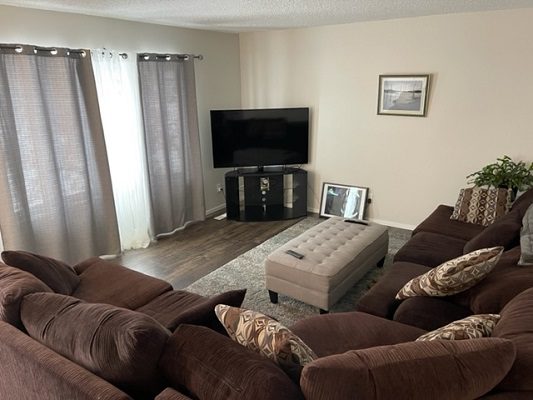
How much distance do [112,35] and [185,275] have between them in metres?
2.43

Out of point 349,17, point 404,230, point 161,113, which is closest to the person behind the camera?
point 349,17

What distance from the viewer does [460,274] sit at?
205 centimetres

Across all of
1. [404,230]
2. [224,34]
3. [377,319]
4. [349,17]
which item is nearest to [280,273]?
[377,319]

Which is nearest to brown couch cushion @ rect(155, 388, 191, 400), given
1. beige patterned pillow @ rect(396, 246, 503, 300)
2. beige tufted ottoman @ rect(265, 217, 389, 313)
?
beige patterned pillow @ rect(396, 246, 503, 300)

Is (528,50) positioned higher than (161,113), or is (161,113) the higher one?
(528,50)

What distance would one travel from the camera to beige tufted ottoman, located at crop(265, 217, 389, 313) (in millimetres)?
2869

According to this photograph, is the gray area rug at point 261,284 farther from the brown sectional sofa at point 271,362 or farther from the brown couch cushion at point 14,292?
the brown couch cushion at point 14,292

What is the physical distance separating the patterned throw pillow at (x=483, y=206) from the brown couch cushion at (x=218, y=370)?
2.90m

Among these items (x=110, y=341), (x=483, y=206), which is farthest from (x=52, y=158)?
(x=483, y=206)

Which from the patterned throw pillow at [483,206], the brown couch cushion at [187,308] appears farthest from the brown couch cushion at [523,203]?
the brown couch cushion at [187,308]

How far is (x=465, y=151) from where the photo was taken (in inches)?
169

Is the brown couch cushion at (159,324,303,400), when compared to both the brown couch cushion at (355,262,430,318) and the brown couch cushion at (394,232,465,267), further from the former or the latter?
the brown couch cushion at (394,232,465,267)

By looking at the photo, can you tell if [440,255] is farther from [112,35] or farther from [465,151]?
[112,35]

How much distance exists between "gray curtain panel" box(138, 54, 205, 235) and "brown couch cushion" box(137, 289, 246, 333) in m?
2.27
